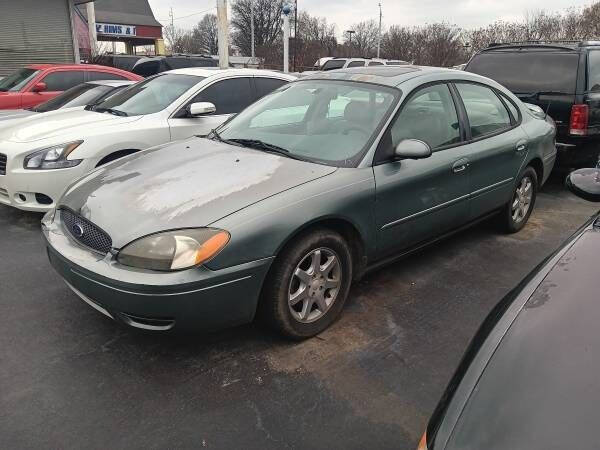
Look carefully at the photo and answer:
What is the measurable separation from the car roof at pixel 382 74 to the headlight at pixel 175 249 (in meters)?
1.84

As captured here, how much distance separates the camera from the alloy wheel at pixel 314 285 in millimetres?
2910

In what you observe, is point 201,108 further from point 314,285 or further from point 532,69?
point 532,69

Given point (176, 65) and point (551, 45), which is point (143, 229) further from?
point (176, 65)

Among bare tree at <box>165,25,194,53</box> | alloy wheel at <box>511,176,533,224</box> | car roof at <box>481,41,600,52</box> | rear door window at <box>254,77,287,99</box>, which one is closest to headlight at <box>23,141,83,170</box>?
rear door window at <box>254,77,287,99</box>

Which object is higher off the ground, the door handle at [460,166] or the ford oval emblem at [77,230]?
the door handle at [460,166]

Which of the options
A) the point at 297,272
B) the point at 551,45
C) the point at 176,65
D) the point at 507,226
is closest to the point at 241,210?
the point at 297,272

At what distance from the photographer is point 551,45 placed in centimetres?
642

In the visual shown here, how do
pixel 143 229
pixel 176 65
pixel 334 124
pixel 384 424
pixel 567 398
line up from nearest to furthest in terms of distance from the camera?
pixel 567 398 < pixel 384 424 < pixel 143 229 < pixel 334 124 < pixel 176 65

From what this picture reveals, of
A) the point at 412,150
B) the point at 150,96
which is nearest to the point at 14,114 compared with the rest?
the point at 150,96

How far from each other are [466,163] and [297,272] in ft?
5.86

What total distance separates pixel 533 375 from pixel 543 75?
5863mm

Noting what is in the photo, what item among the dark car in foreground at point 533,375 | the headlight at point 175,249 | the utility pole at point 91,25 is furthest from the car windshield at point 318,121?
the utility pole at point 91,25

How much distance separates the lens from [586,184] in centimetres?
266

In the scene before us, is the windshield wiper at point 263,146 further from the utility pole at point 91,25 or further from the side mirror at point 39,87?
the utility pole at point 91,25
